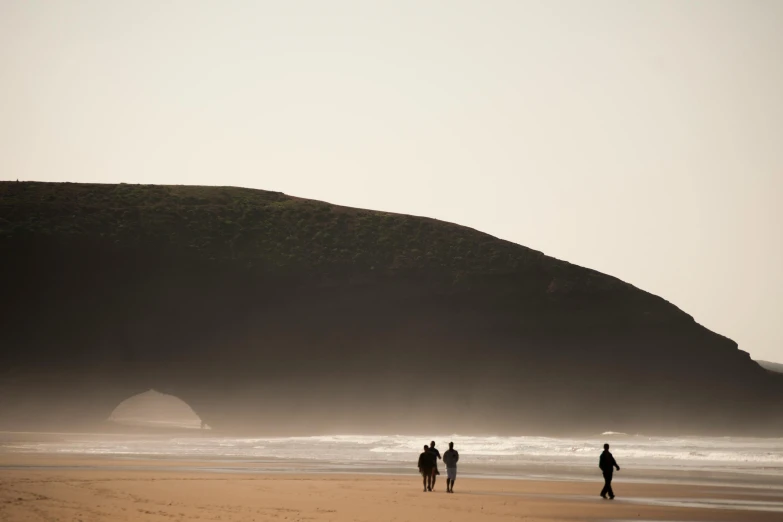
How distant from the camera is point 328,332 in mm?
75688

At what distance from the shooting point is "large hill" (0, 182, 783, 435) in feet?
230

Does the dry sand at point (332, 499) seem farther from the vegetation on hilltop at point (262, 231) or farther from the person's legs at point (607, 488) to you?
the vegetation on hilltop at point (262, 231)

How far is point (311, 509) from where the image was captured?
18250mm

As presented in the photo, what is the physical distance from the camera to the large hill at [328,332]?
70.1m

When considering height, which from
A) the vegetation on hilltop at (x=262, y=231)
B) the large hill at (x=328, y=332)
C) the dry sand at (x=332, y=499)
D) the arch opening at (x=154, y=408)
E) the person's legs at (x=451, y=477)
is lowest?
the dry sand at (x=332, y=499)

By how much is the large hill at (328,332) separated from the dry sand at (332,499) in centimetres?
4060

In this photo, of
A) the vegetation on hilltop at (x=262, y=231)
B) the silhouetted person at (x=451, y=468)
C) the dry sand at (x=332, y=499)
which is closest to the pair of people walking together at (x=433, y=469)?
the silhouetted person at (x=451, y=468)

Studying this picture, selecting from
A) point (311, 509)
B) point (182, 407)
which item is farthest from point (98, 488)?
point (182, 407)

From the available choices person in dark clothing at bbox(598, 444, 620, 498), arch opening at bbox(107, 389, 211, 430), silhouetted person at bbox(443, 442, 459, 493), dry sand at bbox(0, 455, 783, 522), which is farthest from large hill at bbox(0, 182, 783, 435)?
person in dark clothing at bbox(598, 444, 620, 498)

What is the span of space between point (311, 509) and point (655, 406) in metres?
59.6

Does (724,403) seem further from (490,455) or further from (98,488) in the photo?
(98,488)

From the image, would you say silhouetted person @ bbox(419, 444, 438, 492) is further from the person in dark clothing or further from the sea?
the sea

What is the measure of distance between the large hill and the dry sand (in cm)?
4060

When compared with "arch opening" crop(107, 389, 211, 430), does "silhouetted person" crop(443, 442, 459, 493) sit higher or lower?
lower
